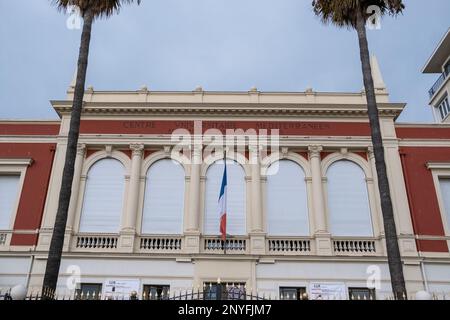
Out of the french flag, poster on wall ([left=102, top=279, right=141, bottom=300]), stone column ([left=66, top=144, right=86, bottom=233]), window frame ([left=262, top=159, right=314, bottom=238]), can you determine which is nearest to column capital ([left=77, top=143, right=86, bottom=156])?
stone column ([left=66, top=144, right=86, bottom=233])

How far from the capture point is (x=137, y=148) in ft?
74.1

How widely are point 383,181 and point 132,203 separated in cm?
1131

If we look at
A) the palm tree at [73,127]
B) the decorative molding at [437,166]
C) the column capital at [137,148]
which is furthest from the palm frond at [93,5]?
the decorative molding at [437,166]

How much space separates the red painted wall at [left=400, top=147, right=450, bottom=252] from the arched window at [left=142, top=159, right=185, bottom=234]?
10339mm

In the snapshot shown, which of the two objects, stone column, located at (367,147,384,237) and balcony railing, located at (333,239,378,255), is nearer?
balcony railing, located at (333,239,378,255)

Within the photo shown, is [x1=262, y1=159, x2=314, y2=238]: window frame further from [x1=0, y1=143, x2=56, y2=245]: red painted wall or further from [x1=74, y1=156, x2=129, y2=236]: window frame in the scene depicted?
[x1=0, y1=143, x2=56, y2=245]: red painted wall

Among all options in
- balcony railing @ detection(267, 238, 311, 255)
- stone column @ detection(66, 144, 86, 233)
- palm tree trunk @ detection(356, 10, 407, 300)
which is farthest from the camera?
stone column @ detection(66, 144, 86, 233)

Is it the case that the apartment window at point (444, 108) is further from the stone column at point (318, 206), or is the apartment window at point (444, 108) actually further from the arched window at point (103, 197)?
the arched window at point (103, 197)

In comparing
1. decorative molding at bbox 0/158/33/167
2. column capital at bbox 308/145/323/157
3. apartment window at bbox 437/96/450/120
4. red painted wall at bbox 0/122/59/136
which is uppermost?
apartment window at bbox 437/96/450/120

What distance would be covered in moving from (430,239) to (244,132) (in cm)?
949

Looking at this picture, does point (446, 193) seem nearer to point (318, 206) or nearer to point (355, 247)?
point (355, 247)

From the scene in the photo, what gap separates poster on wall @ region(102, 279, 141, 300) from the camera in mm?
19703

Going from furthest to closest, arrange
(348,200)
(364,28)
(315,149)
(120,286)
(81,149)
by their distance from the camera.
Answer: (81,149), (315,149), (348,200), (120,286), (364,28)

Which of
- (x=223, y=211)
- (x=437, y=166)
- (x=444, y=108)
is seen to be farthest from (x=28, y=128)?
(x=444, y=108)
